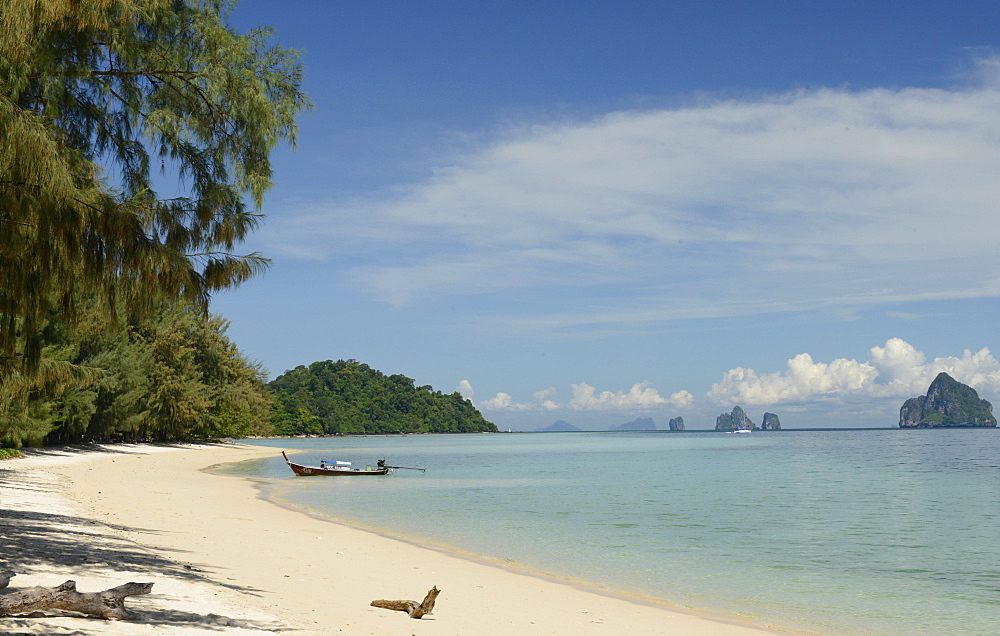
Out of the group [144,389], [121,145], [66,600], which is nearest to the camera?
[66,600]

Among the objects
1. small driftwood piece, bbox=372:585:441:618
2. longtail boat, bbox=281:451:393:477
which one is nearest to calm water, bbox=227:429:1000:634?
longtail boat, bbox=281:451:393:477

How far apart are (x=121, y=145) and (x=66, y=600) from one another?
5.27 m

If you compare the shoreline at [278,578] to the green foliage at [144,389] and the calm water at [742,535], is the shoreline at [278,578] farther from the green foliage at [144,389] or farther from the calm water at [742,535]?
the green foliage at [144,389]

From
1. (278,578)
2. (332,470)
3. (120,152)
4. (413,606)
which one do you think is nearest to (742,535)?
(278,578)

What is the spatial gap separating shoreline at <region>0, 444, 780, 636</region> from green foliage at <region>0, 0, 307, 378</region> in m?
2.98

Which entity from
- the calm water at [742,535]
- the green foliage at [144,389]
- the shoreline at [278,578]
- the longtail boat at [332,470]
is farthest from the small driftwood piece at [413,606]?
the longtail boat at [332,470]

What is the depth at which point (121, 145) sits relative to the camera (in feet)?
30.8

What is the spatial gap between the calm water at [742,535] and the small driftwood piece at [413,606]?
18.1 feet

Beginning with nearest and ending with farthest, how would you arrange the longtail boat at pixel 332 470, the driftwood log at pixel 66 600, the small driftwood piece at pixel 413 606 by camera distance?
the driftwood log at pixel 66 600 < the small driftwood piece at pixel 413 606 < the longtail boat at pixel 332 470

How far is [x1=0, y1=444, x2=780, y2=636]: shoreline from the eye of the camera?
832cm

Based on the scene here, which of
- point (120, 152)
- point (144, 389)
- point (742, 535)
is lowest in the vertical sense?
point (742, 535)

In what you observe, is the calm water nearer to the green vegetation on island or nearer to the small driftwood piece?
the small driftwood piece

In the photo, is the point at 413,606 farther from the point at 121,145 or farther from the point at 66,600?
the point at 121,145

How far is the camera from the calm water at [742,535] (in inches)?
539
